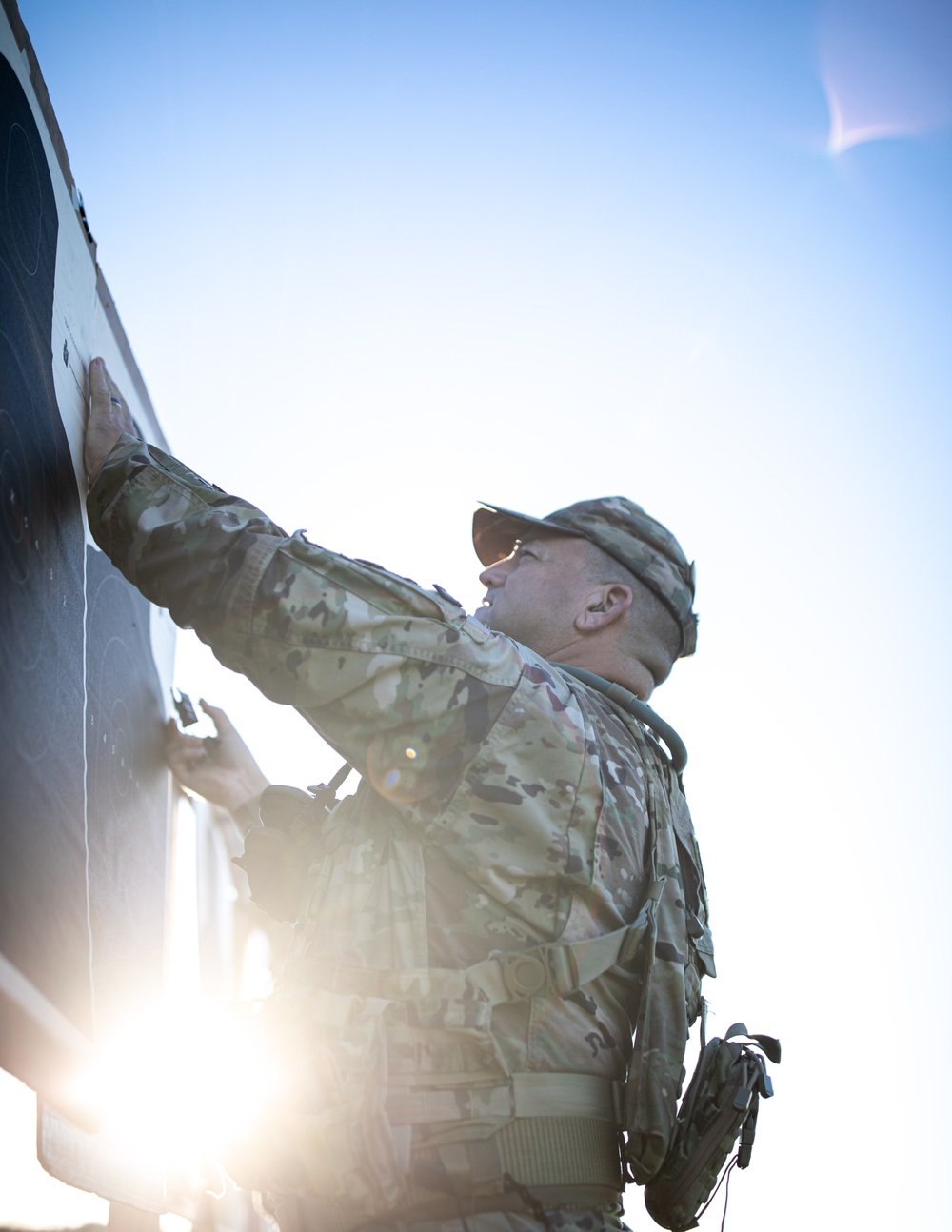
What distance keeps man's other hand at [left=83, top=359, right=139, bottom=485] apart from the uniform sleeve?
0.28m

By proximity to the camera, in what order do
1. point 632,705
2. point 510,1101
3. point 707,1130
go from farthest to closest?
1. point 632,705
2. point 707,1130
3. point 510,1101

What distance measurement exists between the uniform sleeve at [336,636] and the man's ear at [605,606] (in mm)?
871

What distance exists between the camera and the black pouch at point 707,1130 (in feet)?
7.38

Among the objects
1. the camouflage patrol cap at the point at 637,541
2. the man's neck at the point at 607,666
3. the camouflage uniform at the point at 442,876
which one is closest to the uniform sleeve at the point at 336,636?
the camouflage uniform at the point at 442,876

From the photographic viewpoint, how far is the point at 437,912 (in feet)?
6.98

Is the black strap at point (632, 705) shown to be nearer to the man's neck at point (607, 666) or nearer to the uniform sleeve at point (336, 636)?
the man's neck at point (607, 666)

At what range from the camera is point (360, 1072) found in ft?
6.21

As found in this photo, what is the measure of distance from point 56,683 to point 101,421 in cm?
67

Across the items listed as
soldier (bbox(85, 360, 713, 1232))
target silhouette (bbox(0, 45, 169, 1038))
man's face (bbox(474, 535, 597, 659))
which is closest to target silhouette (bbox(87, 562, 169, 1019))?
target silhouette (bbox(0, 45, 169, 1038))

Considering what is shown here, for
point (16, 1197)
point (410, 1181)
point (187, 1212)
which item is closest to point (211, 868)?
point (187, 1212)

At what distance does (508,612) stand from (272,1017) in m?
1.43

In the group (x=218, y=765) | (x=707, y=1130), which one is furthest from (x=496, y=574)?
(x=707, y=1130)

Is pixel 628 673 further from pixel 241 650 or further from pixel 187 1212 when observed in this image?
pixel 187 1212

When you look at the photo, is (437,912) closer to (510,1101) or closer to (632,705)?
(510,1101)
